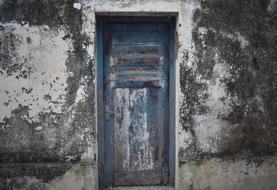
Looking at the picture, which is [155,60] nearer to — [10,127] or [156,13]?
[156,13]

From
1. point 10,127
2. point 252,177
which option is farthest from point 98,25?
point 252,177

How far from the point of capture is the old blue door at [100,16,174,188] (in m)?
4.74

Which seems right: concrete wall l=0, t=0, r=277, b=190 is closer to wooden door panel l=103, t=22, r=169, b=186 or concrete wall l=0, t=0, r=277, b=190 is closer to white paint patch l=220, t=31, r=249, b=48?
white paint patch l=220, t=31, r=249, b=48

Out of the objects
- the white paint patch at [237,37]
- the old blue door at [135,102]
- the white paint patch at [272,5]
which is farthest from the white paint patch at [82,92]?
the white paint patch at [272,5]

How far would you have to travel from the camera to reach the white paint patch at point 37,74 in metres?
4.35

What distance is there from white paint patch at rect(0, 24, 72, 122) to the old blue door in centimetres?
61

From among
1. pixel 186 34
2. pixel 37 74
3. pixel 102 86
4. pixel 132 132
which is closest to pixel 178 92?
pixel 186 34

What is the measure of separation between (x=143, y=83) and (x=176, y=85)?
430 millimetres

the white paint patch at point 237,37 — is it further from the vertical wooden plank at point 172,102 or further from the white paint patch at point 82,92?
the white paint patch at point 82,92

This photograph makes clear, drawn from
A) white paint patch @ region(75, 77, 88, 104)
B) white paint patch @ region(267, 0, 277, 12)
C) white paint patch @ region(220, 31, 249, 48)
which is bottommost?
white paint patch @ region(75, 77, 88, 104)

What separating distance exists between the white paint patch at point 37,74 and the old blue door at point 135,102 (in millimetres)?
608

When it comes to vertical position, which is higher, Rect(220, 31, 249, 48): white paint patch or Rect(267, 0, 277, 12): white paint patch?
Rect(267, 0, 277, 12): white paint patch

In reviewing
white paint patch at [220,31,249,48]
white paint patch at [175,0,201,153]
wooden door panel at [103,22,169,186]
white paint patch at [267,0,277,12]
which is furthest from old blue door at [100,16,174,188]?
white paint patch at [267,0,277,12]

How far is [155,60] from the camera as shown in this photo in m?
4.77
